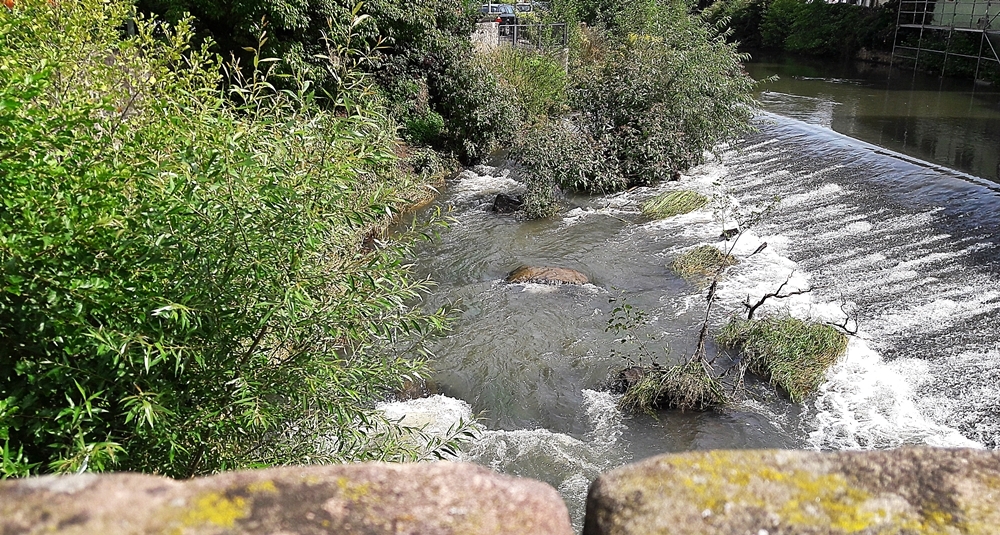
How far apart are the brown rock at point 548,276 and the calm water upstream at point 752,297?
0.63 feet

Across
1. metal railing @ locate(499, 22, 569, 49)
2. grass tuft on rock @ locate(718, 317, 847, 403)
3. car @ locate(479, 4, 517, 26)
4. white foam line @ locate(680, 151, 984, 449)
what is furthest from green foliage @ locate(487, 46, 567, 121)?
grass tuft on rock @ locate(718, 317, 847, 403)

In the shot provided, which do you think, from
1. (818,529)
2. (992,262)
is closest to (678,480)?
(818,529)

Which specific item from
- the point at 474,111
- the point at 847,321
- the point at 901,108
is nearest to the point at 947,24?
the point at 901,108

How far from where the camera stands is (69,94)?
3.79 metres

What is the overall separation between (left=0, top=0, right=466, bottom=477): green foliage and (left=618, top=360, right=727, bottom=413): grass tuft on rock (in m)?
4.06

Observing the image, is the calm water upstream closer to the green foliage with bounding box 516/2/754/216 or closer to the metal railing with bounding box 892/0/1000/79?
the green foliage with bounding box 516/2/754/216

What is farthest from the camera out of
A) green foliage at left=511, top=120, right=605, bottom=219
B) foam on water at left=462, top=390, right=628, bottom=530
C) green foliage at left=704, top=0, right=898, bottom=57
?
green foliage at left=704, top=0, right=898, bottom=57

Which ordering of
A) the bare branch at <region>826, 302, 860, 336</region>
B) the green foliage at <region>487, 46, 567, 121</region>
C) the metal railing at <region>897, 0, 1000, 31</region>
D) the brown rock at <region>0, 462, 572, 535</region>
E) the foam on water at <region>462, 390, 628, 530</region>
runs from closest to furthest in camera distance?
the brown rock at <region>0, 462, 572, 535</region> → the foam on water at <region>462, 390, 628, 530</region> → the bare branch at <region>826, 302, 860, 336</region> → the green foliage at <region>487, 46, 567, 121</region> → the metal railing at <region>897, 0, 1000, 31</region>

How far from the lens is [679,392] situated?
7574mm

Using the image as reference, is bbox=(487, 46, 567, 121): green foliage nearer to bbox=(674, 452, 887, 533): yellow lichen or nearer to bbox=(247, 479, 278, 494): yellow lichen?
bbox=(674, 452, 887, 533): yellow lichen

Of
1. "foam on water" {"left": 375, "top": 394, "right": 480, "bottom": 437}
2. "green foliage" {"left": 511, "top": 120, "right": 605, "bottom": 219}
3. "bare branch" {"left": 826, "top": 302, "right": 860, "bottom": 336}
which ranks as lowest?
"foam on water" {"left": 375, "top": 394, "right": 480, "bottom": 437}

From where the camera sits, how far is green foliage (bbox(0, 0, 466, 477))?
3.02 m

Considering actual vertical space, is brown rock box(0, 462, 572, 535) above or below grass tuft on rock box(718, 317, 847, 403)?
above

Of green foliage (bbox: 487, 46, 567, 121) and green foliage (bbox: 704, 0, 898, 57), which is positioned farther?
green foliage (bbox: 704, 0, 898, 57)
